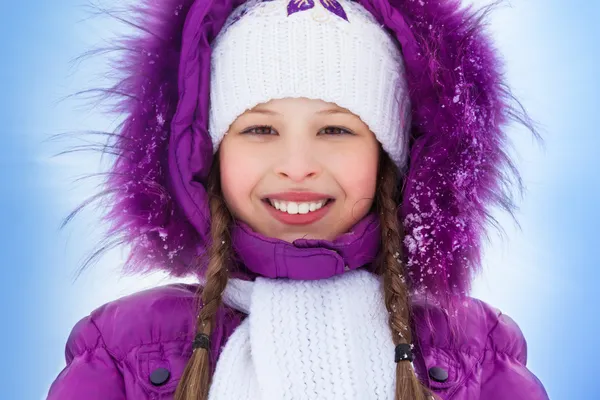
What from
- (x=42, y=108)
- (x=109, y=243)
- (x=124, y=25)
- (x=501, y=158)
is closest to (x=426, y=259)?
(x=501, y=158)

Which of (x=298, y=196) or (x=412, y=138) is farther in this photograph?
(x=412, y=138)

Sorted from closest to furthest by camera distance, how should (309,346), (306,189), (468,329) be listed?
1. (309,346)
2. (306,189)
3. (468,329)

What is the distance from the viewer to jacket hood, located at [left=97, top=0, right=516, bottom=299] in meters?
1.48

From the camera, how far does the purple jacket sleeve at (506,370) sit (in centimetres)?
151

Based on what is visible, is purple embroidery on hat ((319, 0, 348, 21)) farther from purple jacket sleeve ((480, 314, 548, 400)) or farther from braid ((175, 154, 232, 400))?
purple jacket sleeve ((480, 314, 548, 400))

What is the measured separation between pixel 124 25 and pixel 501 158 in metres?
0.78

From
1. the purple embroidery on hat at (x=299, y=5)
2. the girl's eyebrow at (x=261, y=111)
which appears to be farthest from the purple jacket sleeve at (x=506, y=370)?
the purple embroidery on hat at (x=299, y=5)

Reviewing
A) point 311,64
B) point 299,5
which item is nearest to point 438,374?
point 311,64

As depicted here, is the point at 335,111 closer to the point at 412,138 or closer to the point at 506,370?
the point at 412,138

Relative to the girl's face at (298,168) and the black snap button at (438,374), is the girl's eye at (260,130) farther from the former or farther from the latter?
the black snap button at (438,374)

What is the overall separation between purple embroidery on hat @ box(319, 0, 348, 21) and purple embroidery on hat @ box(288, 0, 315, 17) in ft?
0.08

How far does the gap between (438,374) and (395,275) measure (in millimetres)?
192

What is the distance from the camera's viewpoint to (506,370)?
1532 mm

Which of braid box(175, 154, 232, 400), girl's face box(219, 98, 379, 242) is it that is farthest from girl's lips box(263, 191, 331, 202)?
braid box(175, 154, 232, 400)
